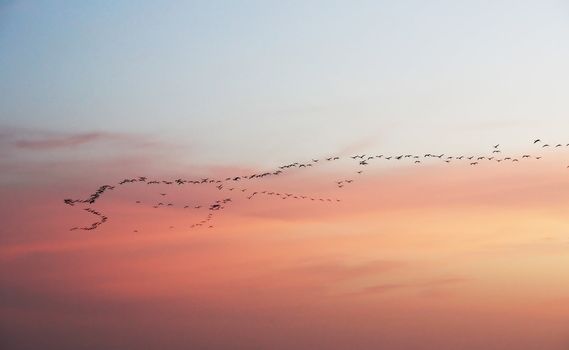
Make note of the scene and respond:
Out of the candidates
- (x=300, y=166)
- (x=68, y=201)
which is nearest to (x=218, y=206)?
(x=300, y=166)

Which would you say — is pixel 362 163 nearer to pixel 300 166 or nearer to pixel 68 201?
pixel 300 166

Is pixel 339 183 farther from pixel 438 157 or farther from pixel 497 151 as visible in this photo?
pixel 497 151

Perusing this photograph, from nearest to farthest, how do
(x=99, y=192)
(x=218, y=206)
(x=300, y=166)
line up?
1. (x=300, y=166)
2. (x=218, y=206)
3. (x=99, y=192)

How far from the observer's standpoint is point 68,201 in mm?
95562

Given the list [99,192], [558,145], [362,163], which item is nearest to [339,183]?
[362,163]

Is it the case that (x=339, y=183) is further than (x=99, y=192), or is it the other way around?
(x=99, y=192)

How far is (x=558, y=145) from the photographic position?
6888cm

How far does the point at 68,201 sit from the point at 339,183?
39.0 metres

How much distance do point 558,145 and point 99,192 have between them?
57.4 meters

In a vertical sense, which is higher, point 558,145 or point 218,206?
point 558,145

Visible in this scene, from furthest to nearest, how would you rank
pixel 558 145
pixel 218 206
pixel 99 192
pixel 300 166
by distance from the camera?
pixel 99 192
pixel 218 206
pixel 300 166
pixel 558 145

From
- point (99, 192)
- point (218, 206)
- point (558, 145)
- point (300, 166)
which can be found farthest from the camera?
point (99, 192)

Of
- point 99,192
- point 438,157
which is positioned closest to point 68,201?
point 99,192

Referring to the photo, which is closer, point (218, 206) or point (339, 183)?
point (339, 183)
